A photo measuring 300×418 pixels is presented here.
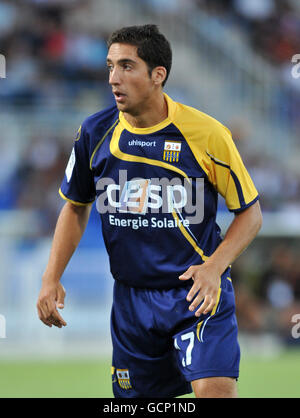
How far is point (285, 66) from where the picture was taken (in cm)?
1292

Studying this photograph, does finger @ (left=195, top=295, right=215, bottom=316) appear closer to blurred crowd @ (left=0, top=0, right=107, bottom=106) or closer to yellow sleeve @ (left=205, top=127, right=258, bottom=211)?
yellow sleeve @ (left=205, top=127, right=258, bottom=211)

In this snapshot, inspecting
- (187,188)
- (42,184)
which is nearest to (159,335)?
(187,188)

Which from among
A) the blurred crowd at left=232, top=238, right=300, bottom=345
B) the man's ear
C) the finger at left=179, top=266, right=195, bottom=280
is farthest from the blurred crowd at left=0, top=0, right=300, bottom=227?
the finger at left=179, top=266, right=195, bottom=280

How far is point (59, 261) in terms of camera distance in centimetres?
452

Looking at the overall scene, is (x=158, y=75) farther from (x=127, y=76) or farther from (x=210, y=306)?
(x=210, y=306)

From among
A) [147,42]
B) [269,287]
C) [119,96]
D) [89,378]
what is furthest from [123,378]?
[269,287]

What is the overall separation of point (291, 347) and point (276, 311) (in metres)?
0.51

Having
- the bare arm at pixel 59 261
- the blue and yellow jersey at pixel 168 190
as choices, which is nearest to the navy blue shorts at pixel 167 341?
the blue and yellow jersey at pixel 168 190

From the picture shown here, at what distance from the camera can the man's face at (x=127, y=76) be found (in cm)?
415

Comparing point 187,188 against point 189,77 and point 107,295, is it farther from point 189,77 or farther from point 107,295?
point 189,77

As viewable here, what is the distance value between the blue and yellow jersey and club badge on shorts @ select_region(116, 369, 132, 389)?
1.70 ft

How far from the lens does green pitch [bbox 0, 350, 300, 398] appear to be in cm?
740

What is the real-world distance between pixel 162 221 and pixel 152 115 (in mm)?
577
